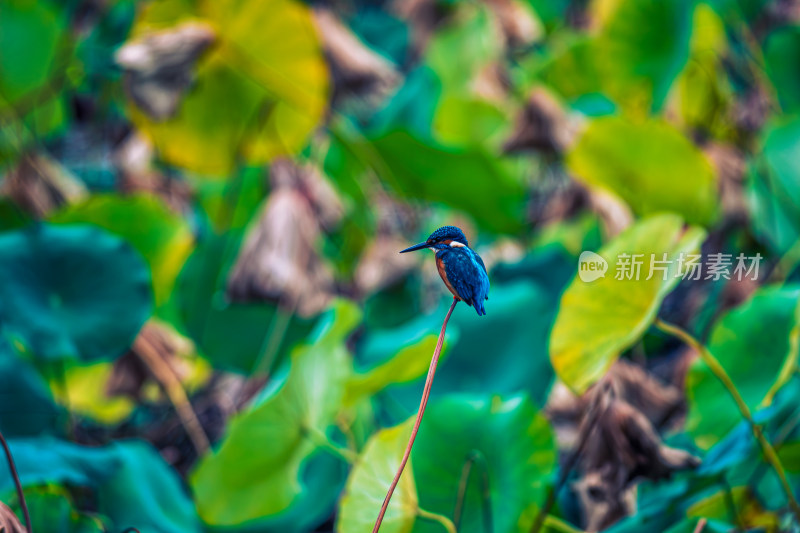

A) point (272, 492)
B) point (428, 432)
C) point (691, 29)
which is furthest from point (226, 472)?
point (691, 29)

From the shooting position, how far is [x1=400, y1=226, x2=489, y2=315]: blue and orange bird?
0.18m

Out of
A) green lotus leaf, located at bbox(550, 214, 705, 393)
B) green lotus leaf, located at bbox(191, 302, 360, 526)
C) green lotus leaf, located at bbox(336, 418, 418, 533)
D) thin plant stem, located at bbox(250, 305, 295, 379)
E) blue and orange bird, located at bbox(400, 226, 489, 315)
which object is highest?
blue and orange bird, located at bbox(400, 226, 489, 315)

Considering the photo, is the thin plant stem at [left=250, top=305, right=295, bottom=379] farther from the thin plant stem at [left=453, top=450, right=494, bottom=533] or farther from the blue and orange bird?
the blue and orange bird

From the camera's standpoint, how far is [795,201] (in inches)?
27.1

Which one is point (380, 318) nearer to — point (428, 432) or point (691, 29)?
point (428, 432)

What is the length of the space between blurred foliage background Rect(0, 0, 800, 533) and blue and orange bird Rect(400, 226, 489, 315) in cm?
14

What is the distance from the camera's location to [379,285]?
0.70m

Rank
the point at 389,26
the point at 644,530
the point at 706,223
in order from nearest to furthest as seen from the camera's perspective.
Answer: the point at 644,530 < the point at 706,223 < the point at 389,26

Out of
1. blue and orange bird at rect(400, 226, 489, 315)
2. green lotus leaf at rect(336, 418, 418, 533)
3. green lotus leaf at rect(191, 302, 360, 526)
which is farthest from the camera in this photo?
green lotus leaf at rect(191, 302, 360, 526)

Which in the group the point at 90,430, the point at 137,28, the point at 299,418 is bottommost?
the point at 90,430

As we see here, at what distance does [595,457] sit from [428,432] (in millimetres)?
97

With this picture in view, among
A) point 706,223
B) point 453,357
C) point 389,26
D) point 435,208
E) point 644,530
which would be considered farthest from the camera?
point 389,26

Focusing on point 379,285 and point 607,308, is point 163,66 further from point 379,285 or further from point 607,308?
point 607,308

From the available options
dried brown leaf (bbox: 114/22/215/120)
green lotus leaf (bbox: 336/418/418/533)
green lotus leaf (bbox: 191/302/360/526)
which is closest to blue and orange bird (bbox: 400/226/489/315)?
green lotus leaf (bbox: 336/418/418/533)
